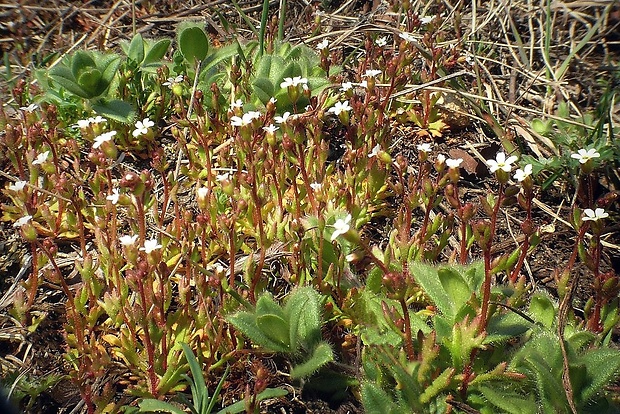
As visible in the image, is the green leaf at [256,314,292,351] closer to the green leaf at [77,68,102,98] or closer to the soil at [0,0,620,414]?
the soil at [0,0,620,414]

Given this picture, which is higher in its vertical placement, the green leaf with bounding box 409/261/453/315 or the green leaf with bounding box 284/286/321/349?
the green leaf with bounding box 409/261/453/315

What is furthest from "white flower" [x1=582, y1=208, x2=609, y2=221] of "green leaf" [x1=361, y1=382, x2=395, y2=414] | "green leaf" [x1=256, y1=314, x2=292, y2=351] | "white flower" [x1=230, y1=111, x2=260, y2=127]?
"white flower" [x1=230, y1=111, x2=260, y2=127]

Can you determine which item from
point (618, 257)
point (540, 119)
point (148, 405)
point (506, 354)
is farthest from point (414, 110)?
point (148, 405)

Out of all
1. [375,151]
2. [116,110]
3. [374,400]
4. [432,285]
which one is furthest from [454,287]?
[116,110]

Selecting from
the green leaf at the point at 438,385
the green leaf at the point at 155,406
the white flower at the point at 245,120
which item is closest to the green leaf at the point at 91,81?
the white flower at the point at 245,120

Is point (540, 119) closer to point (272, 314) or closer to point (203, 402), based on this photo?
point (272, 314)

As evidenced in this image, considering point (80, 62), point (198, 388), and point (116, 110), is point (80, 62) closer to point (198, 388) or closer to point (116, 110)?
point (116, 110)
